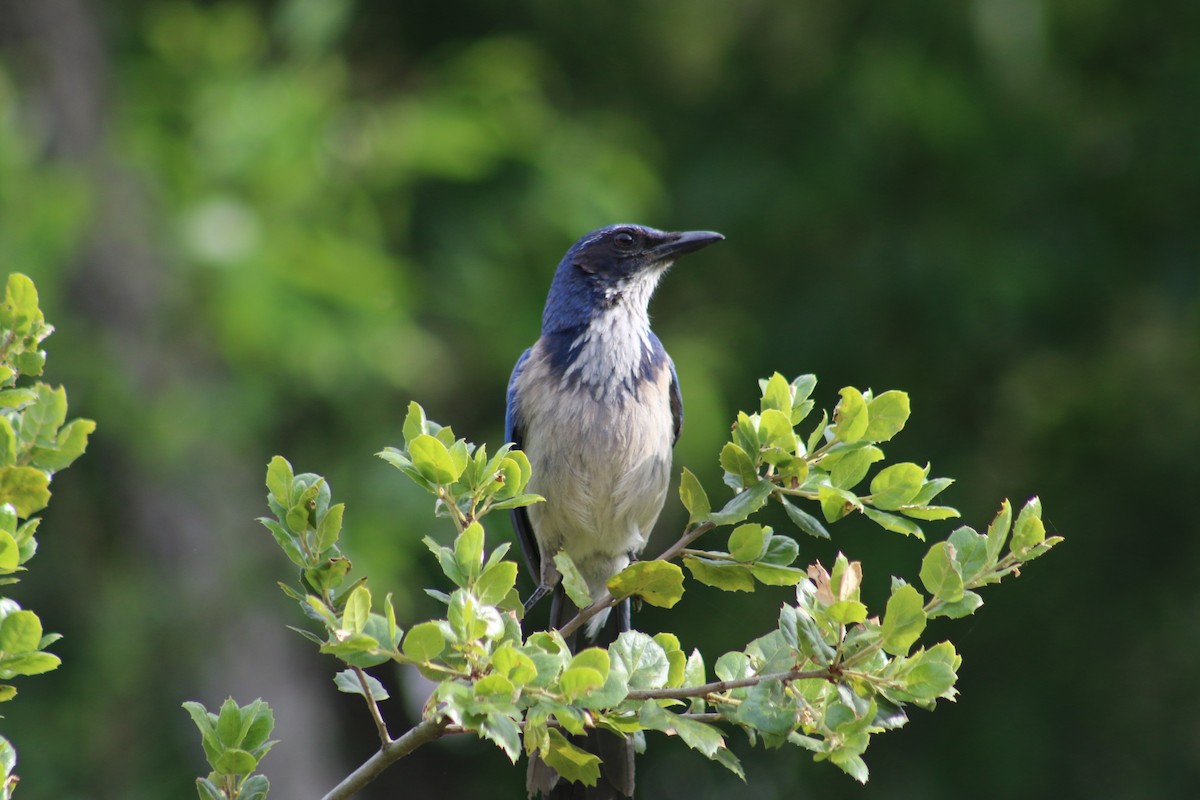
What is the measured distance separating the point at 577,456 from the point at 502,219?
596 cm

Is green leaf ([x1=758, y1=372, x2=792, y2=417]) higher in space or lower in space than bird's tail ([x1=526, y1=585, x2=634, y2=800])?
higher

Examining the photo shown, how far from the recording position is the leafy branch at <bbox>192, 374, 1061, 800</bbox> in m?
2.43

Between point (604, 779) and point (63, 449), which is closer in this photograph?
point (63, 449)

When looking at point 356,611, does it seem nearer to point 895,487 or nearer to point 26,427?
point 26,427

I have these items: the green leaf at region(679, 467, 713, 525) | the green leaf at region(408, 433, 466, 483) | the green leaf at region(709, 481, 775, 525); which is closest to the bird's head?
the green leaf at region(679, 467, 713, 525)

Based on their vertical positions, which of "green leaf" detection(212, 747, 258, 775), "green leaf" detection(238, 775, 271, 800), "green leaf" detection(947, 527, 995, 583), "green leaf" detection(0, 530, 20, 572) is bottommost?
"green leaf" detection(238, 775, 271, 800)

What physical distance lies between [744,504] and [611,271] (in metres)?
2.62

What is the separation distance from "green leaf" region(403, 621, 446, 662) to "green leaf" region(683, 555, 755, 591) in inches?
23.9

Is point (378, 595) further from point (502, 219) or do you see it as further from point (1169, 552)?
point (1169, 552)

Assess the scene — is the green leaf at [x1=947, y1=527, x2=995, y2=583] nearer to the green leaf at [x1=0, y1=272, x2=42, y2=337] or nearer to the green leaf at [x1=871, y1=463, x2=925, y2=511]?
the green leaf at [x1=871, y1=463, x2=925, y2=511]

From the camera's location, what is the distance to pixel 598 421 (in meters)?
4.75

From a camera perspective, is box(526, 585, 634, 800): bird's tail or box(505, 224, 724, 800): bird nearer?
box(526, 585, 634, 800): bird's tail

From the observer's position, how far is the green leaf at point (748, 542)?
2.72 metres

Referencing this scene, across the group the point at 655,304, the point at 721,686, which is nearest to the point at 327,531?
the point at 721,686
